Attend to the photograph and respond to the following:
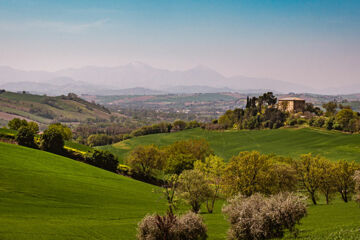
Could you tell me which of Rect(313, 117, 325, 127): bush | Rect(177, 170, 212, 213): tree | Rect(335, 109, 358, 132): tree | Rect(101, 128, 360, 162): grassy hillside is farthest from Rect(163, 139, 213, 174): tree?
Rect(313, 117, 325, 127): bush

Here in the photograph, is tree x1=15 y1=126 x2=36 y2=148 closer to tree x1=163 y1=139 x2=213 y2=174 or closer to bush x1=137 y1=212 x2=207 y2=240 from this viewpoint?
tree x1=163 y1=139 x2=213 y2=174

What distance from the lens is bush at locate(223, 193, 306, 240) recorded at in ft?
83.3

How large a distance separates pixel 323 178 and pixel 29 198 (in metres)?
48.6

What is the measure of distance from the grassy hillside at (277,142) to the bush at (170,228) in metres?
90.1

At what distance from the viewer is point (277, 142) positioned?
144 meters

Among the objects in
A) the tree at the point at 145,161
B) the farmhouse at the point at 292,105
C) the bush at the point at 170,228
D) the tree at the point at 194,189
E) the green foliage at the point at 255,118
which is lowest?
the tree at the point at 145,161

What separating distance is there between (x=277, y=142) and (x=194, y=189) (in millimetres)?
107775

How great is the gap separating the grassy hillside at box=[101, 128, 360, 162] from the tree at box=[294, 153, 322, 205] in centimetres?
5190

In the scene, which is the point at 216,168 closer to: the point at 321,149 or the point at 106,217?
the point at 106,217

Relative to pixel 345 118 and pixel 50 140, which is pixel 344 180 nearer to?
pixel 50 140

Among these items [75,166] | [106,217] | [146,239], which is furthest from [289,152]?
[146,239]

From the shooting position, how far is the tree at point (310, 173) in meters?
54.3

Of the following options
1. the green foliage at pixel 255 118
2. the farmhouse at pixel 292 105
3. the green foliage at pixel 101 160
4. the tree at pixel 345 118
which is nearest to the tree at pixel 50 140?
the green foliage at pixel 101 160

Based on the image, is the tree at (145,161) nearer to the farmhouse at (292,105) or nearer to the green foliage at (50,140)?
the green foliage at (50,140)
